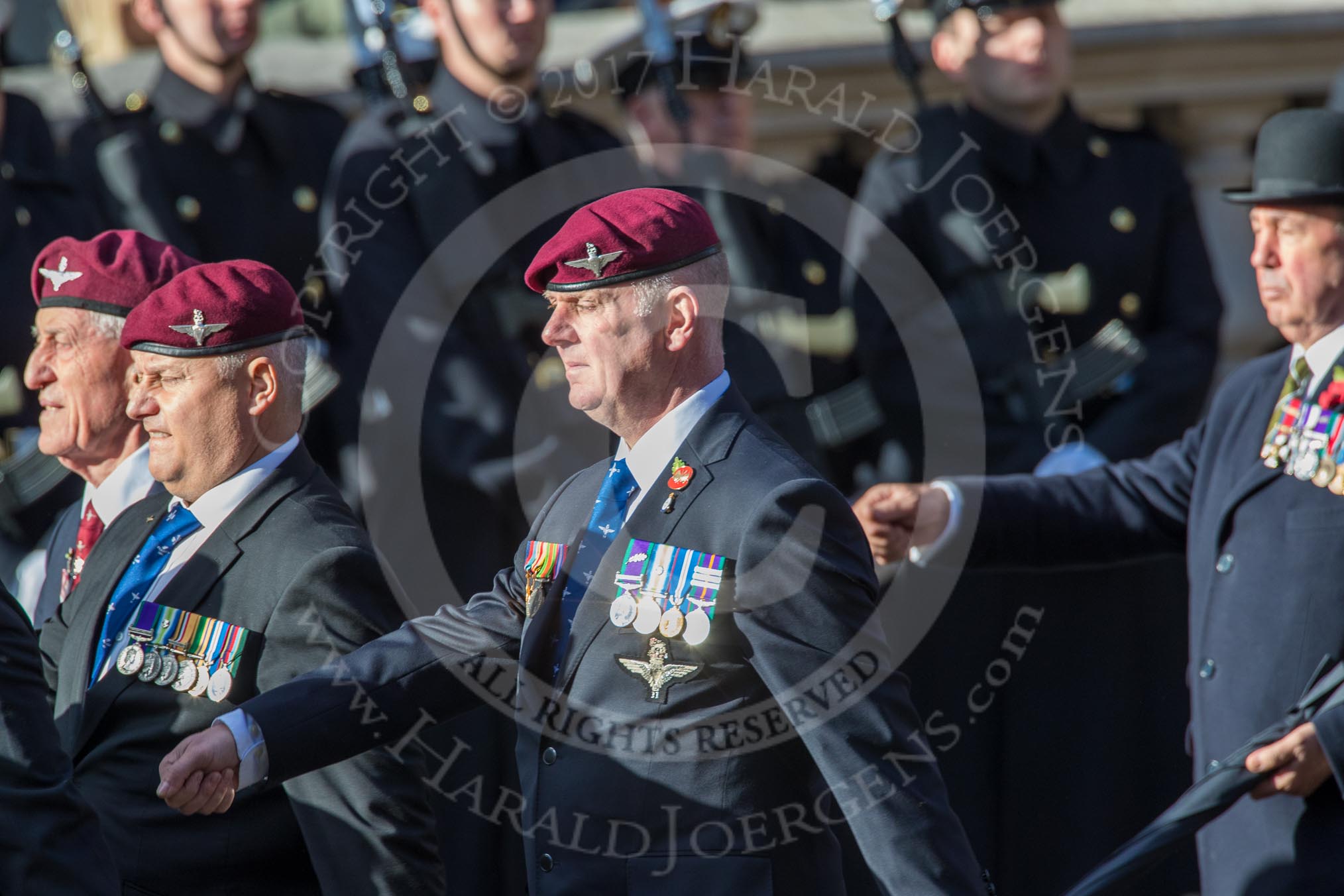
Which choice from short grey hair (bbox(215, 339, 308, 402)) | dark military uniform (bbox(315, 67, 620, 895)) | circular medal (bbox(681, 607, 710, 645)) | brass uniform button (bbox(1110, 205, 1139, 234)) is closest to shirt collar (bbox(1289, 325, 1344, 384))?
brass uniform button (bbox(1110, 205, 1139, 234))

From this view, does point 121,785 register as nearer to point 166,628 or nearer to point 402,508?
point 166,628

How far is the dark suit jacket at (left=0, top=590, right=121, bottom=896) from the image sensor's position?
2688 mm

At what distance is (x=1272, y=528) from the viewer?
3654 millimetres

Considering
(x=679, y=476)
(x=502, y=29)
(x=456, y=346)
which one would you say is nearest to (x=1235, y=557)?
(x=679, y=476)

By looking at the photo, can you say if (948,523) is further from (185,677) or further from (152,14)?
(152,14)

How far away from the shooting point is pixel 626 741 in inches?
115

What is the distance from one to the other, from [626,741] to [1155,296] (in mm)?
2655

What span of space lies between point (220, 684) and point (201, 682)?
4 centimetres

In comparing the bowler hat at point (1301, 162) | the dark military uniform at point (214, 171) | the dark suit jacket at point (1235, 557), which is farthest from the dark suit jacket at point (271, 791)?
the dark military uniform at point (214, 171)

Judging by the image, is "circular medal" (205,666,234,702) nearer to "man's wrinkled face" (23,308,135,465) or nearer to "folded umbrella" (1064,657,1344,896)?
"man's wrinkled face" (23,308,135,465)

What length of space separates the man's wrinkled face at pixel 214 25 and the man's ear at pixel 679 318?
2.75 m

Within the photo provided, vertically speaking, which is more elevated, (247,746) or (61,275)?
(61,275)

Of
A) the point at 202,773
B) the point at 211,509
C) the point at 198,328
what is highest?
the point at 198,328

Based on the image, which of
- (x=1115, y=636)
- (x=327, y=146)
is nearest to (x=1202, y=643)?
(x=1115, y=636)
